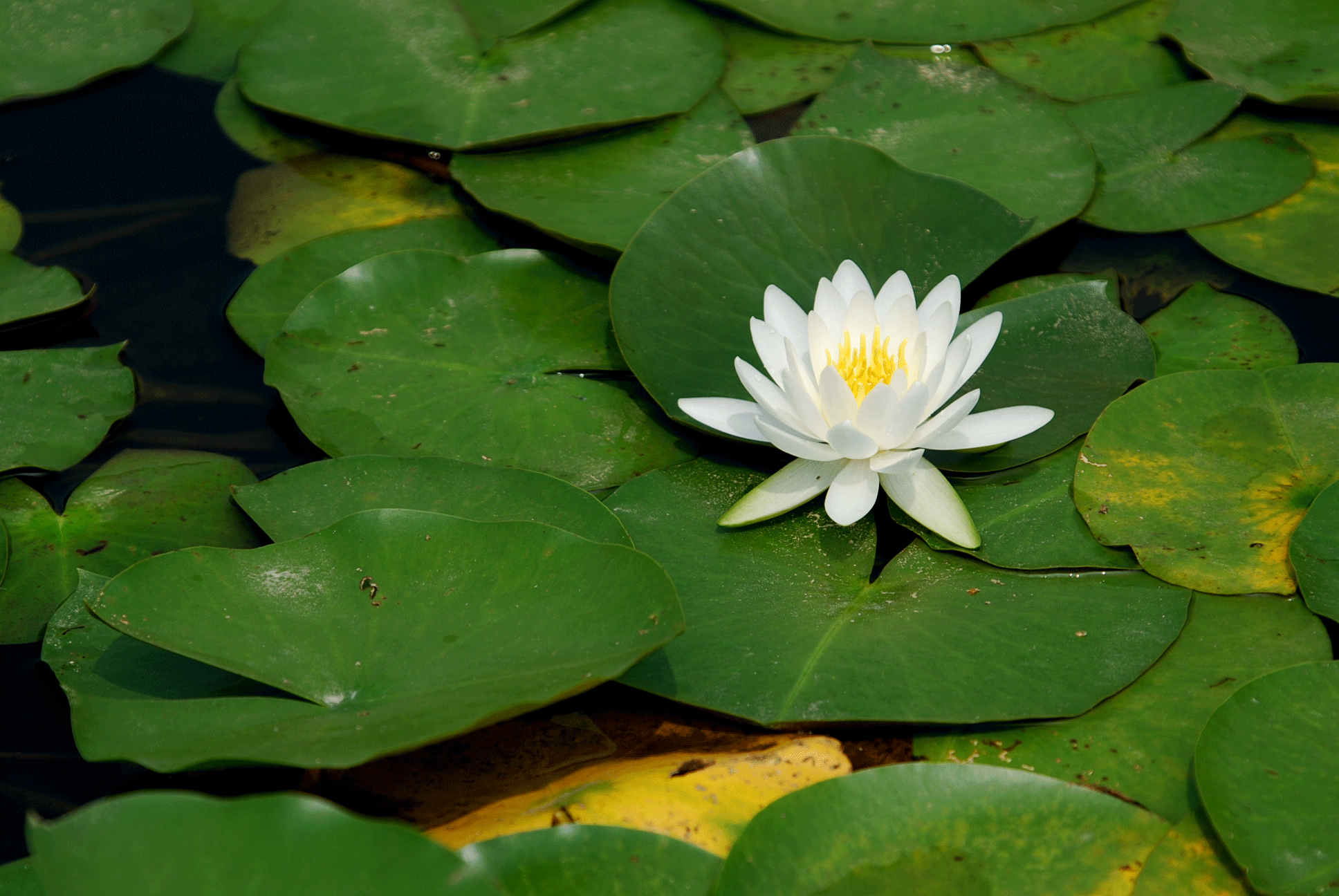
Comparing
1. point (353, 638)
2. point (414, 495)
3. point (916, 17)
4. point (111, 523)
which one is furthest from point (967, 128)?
point (111, 523)

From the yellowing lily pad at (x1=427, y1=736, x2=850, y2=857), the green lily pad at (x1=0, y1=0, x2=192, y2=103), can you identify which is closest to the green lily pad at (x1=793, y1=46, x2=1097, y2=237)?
the yellowing lily pad at (x1=427, y1=736, x2=850, y2=857)

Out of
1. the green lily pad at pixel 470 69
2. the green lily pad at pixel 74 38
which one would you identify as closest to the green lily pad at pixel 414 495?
the green lily pad at pixel 470 69

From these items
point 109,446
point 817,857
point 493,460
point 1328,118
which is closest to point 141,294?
point 109,446

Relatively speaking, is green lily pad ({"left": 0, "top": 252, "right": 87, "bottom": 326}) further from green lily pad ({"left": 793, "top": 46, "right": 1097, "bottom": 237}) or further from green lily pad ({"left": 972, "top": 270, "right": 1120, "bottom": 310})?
green lily pad ({"left": 972, "top": 270, "right": 1120, "bottom": 310})

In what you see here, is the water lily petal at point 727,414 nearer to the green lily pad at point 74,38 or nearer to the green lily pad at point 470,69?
the green lily pad at point 470,69

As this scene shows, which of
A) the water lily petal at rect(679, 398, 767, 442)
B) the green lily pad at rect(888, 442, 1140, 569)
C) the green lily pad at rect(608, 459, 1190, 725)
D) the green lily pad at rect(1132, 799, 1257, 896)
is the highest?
the water lily petal at rect(679, 398, 767, 442)

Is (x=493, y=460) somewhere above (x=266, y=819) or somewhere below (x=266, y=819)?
below

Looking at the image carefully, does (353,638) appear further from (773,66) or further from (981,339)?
(773,66)

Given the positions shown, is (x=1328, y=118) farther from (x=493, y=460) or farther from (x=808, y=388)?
(x=493, y=460)
